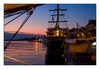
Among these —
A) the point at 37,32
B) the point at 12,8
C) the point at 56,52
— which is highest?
the point at 12,8

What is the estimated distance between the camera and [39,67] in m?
2.95

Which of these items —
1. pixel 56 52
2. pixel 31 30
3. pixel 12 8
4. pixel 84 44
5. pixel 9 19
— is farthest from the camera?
pixel 56 52

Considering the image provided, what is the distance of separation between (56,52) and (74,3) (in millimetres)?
7731

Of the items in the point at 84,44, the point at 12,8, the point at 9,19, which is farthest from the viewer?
the point at 84,44

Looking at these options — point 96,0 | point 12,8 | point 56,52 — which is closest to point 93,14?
point 96,0

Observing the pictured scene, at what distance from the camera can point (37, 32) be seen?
3.49 metres

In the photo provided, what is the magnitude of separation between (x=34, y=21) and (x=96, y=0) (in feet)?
3.22

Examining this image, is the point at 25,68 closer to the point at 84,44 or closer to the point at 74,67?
the point at 74,67

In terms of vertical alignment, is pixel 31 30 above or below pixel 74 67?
above

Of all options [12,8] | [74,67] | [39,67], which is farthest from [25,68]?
[12,8]

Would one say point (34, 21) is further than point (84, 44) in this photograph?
No

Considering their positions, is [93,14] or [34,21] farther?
[34,21]

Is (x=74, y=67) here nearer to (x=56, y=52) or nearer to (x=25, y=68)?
(x=25, y=68)

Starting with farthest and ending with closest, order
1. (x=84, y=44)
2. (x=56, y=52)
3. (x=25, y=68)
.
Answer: (x=56, y=52)
(x=84, y=44)
(x=25, y=68)
